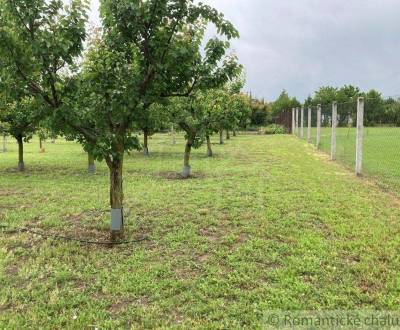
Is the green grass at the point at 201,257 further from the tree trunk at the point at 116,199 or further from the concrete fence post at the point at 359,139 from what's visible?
the concrete fence post at the point at 359,139

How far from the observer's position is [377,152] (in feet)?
49.9

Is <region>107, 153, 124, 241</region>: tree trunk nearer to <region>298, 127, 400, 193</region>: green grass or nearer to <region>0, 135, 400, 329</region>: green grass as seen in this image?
<region>0, 135, 400, 329</region>: green grass

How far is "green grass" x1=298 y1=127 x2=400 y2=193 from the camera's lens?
992cm

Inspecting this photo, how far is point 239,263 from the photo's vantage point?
4367mm

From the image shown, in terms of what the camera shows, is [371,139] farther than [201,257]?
Yes

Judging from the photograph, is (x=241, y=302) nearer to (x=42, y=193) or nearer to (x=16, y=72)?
(x=16, y=72)

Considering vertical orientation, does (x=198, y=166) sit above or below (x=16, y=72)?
below

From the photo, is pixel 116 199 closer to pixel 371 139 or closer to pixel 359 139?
pixel 359 139

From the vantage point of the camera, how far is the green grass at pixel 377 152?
9923 millimetres

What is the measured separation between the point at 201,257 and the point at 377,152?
→ 40.6 ft

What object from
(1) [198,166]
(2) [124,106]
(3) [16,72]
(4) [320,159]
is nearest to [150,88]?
(2) [124,106]

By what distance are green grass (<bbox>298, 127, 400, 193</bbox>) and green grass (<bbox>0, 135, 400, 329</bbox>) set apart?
1586 millimetres

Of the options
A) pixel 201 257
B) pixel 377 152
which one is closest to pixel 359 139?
pixel 377 152

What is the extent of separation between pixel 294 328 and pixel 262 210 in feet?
11.8
